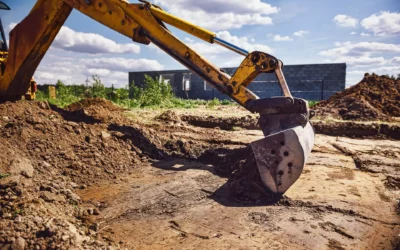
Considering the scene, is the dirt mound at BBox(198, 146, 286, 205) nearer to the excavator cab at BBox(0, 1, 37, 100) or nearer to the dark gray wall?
the excavator cab at BBox(0, 1, 37, 100)

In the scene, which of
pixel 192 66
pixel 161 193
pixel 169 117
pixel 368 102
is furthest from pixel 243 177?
pixel 368 102

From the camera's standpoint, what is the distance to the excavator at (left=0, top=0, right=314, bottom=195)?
11.8 feet

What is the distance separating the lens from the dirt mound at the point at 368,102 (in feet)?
35.0

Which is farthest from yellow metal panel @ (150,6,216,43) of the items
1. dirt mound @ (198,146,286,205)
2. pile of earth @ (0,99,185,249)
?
pile of earth @ (0,99,185,249)

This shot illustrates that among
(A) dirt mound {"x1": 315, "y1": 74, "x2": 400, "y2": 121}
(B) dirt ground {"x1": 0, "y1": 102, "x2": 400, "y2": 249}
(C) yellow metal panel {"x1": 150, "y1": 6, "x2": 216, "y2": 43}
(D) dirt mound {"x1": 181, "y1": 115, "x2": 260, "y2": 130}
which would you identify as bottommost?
(B) dirt ground {"x1": 0, "y1": 102, "x2": 400, "y2": 249}

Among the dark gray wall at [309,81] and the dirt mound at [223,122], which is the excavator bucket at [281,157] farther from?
the dark gray wall at [309,81]

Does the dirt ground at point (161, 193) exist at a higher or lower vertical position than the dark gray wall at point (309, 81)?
lower

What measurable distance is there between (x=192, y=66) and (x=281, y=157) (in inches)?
81.2

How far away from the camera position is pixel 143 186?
4207 millimetres

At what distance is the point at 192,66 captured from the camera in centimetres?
488

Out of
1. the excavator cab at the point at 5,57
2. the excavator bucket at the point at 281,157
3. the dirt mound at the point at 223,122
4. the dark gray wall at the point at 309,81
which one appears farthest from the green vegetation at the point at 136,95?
the excavator bucket at the point at 281,157

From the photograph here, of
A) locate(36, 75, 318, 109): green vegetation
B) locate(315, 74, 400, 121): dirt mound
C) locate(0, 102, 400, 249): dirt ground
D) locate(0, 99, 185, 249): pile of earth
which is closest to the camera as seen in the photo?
locate(0, 99, 185, 249): pile of earth

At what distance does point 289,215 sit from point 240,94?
179 cm

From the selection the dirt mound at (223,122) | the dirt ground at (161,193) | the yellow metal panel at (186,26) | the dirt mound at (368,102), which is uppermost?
the yellow metal panel at (186,26)
